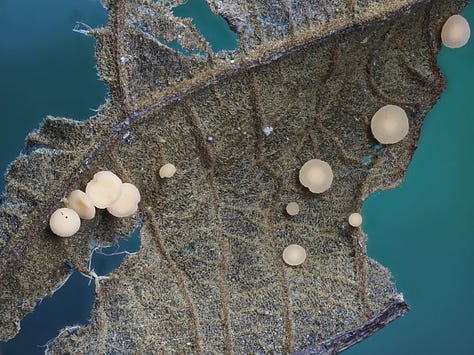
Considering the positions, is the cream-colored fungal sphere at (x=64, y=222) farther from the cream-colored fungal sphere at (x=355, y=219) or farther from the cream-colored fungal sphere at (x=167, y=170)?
the cream-colored fungal sphere at (x=355, y=219)

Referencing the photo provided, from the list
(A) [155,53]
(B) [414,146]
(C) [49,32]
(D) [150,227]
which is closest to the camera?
(A) [155,53]

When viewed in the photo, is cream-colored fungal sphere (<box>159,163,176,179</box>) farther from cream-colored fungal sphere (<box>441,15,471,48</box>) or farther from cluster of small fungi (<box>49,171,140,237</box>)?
cream-colored fungal sphere (<box>441,15,471,48</box>)

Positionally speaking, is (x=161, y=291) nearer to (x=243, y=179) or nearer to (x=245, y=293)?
(x=245, y=293)

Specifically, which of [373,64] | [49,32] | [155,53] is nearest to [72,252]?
[155,53]

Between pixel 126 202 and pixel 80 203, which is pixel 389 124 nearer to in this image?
pixel 126 202

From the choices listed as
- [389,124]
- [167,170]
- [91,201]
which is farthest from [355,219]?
[91,201]
